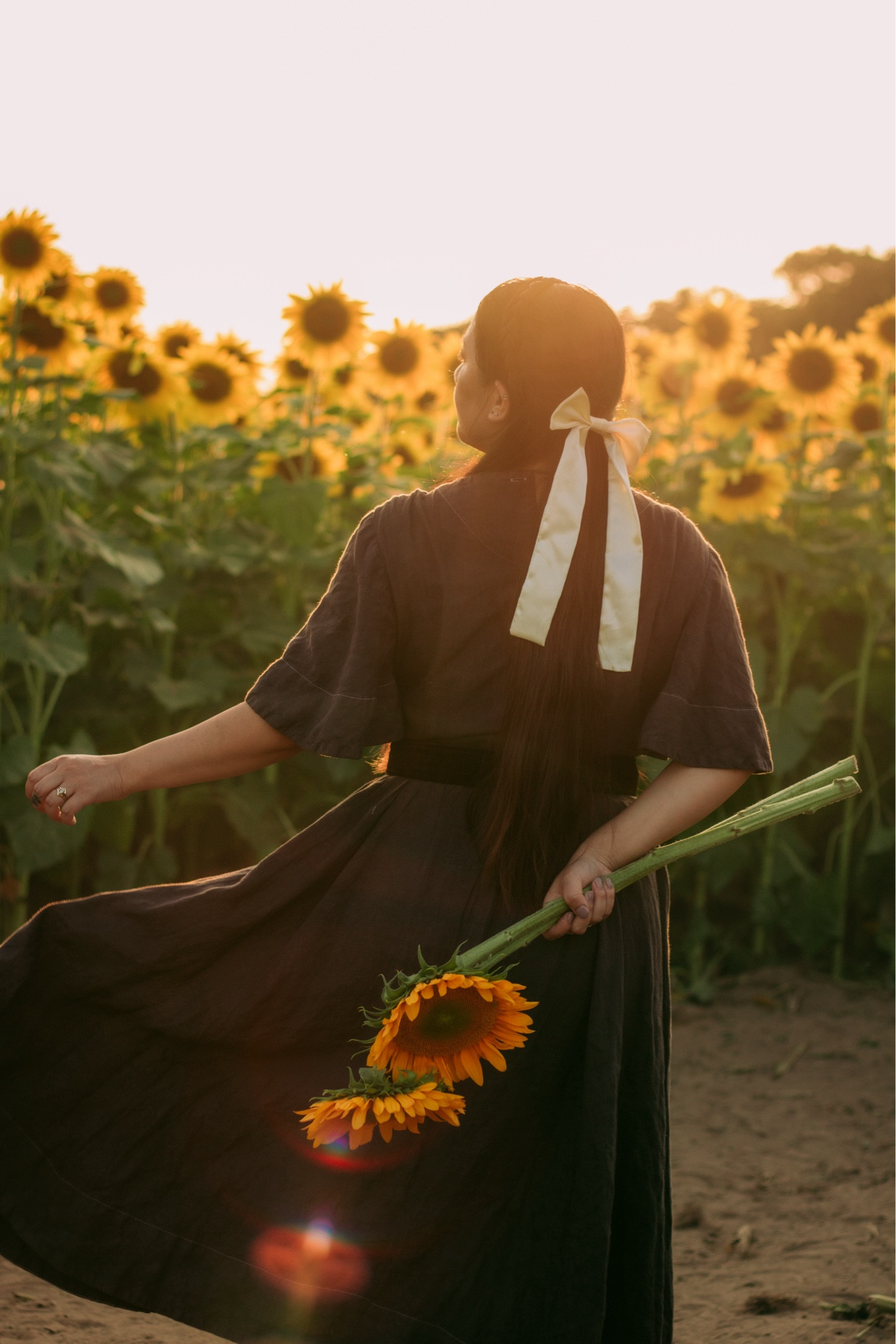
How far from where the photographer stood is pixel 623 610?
162 centimetres

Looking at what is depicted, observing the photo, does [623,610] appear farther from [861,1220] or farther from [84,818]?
[84,818]

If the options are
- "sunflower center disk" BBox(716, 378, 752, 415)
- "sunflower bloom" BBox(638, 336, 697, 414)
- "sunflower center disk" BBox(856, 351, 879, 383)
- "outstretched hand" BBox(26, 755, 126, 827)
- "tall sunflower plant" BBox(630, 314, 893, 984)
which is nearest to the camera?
"outstretched hand" BBox(26, 755, 126, 827)

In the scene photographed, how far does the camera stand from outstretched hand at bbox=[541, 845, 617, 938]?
1.63 meters

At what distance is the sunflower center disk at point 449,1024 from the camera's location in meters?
1.55

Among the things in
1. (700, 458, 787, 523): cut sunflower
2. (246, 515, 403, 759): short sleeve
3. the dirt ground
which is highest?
(700, 458, 787, 523): cut sunflower

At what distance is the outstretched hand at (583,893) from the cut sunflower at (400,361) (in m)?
3.68

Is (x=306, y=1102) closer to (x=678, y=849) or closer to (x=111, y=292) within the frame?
(x=678, y=849)

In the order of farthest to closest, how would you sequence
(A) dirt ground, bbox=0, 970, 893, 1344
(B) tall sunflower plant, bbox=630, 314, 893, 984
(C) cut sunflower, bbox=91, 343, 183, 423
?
(B) tall sunflower plant, bbox=630, 314, 893, 984 → (C) cut sunflower, bbox=91, 343, 183, 423 → (A) dirt ground, bbox=0, 970, 893, 1344

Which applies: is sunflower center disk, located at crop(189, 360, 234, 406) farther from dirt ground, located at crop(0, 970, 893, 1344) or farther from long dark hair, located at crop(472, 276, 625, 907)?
long dark hair, located at crop(472, 276, 625, 907)

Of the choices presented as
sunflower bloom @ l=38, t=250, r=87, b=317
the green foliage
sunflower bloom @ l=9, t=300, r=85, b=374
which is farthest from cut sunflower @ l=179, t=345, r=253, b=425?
sunflower bloom @ l=38, t=250, r=87, b=317

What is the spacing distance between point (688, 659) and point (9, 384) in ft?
9.28

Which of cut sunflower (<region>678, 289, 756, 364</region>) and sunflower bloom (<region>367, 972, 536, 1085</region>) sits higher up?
→ cut sunflower (<region>678, 289, 756, 364</region>)

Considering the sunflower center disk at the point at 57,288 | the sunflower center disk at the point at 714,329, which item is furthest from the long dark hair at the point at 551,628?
the sunflower center disk at the point at 714,329

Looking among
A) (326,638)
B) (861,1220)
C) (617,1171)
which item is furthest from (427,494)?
(861,1220)
